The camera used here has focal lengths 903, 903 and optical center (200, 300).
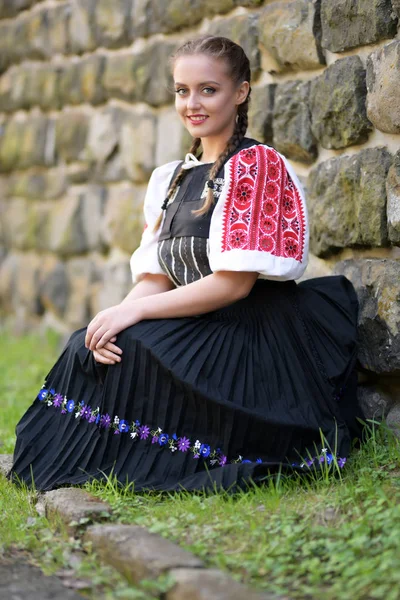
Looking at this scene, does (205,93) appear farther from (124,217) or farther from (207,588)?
(124,217)

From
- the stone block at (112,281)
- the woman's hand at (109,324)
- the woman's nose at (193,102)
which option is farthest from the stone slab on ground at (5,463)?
the stone block at (112,281)

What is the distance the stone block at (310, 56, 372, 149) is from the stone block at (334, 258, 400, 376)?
0.38 meters

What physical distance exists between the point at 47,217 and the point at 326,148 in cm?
Result: 267

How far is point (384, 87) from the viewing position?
2455mm

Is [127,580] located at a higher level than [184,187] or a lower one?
lower

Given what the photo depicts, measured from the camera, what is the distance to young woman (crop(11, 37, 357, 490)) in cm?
238

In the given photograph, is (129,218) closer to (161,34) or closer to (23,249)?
(161,34)

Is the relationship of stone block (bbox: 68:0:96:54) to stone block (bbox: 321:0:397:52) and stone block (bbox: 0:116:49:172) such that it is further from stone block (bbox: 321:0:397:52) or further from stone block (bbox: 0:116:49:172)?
stone block (bbox: 321:0:397:52)

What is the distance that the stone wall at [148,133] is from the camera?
8.41ft

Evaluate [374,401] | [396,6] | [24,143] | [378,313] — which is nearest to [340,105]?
[396,6]

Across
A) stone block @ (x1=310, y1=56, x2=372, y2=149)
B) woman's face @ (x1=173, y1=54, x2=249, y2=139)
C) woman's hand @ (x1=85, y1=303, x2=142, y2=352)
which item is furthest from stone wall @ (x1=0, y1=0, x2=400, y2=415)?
woman's hand @ (x1=85, y1=303, x2=142, y2=352)

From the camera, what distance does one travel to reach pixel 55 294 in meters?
5.15

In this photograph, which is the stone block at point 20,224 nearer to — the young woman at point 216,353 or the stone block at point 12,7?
the stone block at point 12,7

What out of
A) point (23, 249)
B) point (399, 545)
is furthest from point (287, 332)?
point (23, 249)
